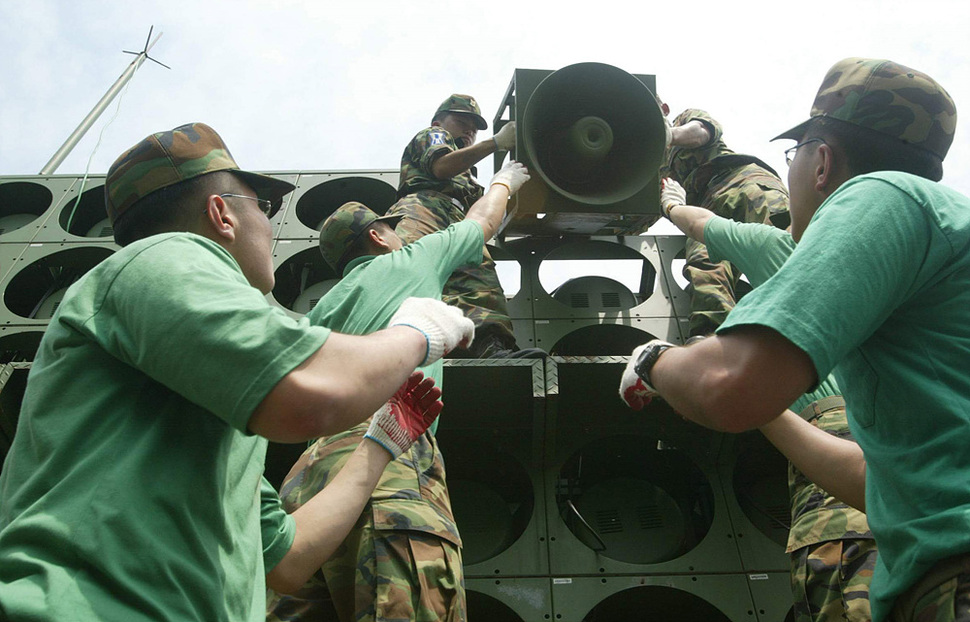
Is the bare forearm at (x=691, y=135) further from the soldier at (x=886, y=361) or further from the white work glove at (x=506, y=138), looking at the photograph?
the soldier at (x=886, y=361)

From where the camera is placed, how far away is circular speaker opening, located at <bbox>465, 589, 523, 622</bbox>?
13.4ft

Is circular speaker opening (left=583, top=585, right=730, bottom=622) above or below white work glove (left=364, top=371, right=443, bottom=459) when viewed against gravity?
below

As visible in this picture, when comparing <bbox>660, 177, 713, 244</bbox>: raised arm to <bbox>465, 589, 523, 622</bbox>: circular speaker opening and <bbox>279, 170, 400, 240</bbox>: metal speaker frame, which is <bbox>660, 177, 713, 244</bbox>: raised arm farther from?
<bbox>279, 170, 400, 240</bbox>: metal speaker frame

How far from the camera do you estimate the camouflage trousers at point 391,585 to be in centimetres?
240

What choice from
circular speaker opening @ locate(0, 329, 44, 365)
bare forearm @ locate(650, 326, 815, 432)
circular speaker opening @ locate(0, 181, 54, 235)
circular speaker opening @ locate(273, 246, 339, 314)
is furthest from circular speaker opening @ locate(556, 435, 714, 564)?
circular speaker opening @ locate(0, 181, 54, 235)

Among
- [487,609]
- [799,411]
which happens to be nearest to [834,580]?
[799,411]

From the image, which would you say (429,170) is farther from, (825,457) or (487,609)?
(825,457)

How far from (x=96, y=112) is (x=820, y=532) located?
8501 millimetres

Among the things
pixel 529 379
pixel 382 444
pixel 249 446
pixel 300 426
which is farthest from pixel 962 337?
pixel 529 379

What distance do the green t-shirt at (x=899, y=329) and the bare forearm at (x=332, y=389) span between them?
2.13ft

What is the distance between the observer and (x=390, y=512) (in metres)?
2.53

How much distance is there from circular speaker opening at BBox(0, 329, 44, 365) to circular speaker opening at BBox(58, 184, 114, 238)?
3.82 feet

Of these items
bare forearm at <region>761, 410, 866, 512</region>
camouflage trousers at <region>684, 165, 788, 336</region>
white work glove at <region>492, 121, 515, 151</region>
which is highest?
bare forearm at <region>761, 410, 866, 512</region>

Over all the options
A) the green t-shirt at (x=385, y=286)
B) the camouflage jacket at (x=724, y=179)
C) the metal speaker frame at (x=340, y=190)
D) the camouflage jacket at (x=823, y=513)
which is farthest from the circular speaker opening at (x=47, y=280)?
the camouflage jacket at (x=823, y=513)
